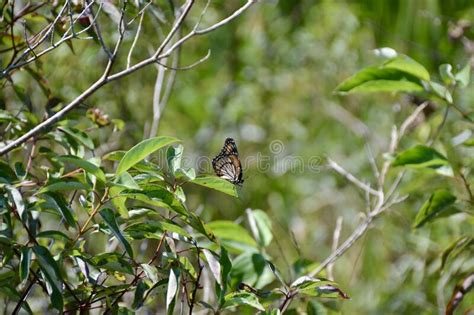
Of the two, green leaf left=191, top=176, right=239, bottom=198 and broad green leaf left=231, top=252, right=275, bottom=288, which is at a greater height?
green leaf left=191, top=176, right=239, bottom=198

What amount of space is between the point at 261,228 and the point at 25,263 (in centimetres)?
83

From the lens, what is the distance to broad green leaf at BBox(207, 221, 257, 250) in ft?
6.04

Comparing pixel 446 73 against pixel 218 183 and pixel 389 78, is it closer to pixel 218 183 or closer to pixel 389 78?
pixel 389 78

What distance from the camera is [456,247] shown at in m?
1.77

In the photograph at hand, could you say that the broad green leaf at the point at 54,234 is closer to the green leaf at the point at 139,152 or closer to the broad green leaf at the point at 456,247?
the green leaf at the point at 139,152

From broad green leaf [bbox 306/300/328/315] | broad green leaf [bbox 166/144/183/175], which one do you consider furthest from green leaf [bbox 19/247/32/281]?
broad green leaf [bbox 306/300/328/315]

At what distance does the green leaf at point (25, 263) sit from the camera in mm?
1118

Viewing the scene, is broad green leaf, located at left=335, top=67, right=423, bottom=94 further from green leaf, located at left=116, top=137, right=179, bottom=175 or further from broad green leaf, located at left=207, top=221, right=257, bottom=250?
green leaf, located at left=116, top=137, right=179, bottom=175

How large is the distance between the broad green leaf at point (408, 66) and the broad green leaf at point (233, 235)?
0.53 meters

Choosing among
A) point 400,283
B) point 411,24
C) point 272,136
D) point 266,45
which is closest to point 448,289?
point 400,283

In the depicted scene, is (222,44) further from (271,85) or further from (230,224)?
(230,224)

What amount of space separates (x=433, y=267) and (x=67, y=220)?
66.2 inches

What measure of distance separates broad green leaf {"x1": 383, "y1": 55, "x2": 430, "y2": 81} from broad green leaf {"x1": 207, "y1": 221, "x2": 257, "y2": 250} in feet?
1.74

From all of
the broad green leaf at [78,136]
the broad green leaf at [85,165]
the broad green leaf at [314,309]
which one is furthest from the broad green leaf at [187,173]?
the broad green leaf at [314,309]
